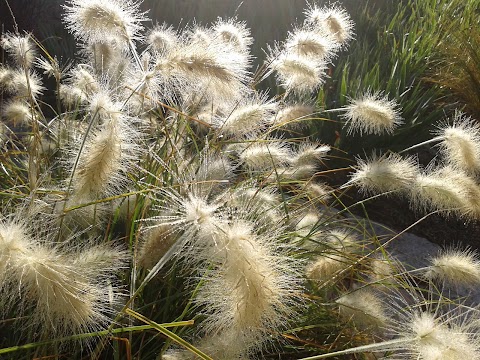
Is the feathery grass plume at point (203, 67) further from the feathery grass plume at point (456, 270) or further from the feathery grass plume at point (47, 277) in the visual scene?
the feathery grass plume at point (456, 270)

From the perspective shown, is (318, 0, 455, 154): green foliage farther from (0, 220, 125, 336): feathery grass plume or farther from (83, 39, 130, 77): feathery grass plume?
(0, 220, 125, 336): feathery grass plume

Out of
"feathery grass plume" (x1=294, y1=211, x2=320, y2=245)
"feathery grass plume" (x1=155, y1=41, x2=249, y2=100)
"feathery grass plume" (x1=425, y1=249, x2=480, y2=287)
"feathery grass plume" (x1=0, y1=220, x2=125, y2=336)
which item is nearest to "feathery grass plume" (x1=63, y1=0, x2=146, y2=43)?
"feathery grass plume" (x1=155, y1=41, x2=249, y2=100)

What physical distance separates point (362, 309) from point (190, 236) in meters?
0.88

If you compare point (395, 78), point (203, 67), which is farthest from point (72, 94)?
point (395, 78)

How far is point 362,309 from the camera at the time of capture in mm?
1821

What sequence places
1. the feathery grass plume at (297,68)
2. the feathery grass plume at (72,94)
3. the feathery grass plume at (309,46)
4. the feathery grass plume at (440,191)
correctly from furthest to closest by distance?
the feathery grass plume at (72,94) → the feathery grass plume at (309,46) → the feathery grass plume at (297,68) → the feathery grass plume at (440,191)

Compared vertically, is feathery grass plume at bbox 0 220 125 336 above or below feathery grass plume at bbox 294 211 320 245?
below

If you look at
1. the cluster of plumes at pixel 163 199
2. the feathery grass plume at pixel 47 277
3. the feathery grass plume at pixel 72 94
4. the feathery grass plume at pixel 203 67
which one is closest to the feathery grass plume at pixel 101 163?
the cluster of plumes at pixel 163 199

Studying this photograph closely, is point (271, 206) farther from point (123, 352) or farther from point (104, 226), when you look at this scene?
point (123, 352)

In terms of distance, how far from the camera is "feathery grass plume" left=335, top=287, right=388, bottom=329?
1.81 m

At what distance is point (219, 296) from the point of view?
1269mm

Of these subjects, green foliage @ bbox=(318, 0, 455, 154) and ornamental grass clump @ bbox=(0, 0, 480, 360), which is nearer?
ornamental grass clump @ bbox=(0, 0, 480, 360)

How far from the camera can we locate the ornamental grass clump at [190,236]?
120cm

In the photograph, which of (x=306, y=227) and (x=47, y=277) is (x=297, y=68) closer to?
(x=306, y=227)
